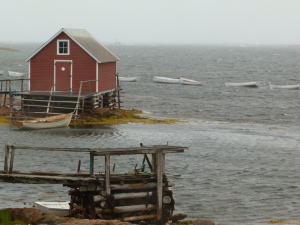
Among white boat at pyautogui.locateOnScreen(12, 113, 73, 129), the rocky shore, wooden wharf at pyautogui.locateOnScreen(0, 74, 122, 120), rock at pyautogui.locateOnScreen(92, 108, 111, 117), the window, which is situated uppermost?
the window

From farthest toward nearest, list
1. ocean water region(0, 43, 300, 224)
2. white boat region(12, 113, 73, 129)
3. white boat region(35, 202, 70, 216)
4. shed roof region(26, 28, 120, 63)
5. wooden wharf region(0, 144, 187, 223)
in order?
shed roof region(26, 28, 120, 63) → white boat region(12, 113, 73, 129) → ocean water region(0, 43, 300, 224) → white boat region(35, 202, 70, 216) → wooden wharf region(0, 144, 187, 223)

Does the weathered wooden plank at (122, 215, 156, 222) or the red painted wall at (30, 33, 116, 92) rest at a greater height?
the red painted wall at (30, 33, 116, 92)

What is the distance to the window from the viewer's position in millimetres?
40344

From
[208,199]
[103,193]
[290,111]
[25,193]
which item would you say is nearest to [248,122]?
[290,111]

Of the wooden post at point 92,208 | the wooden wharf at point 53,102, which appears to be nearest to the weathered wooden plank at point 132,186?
the wooden post at point 92,208

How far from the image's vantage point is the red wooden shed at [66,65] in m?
40.2

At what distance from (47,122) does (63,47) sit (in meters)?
7.05

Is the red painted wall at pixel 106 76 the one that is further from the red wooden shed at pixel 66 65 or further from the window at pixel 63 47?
the window at pixel 63 47

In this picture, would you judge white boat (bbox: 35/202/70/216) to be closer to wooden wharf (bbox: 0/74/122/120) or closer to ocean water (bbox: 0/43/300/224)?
ocean water (bbox: 0/43/300/224)

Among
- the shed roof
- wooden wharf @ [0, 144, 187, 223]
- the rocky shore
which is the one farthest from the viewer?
the shed roof

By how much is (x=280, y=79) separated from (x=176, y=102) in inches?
1845

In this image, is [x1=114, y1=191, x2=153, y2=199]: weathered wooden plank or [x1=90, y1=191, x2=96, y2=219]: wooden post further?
[x1=114, y1=191, x2=153, y2=199]: weathered wooden plank

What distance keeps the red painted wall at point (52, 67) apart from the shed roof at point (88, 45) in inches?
12.3

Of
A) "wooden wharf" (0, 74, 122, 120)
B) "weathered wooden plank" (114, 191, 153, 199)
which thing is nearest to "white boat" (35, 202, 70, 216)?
"weathered wooden plank" (114, 191, 153, 199)
